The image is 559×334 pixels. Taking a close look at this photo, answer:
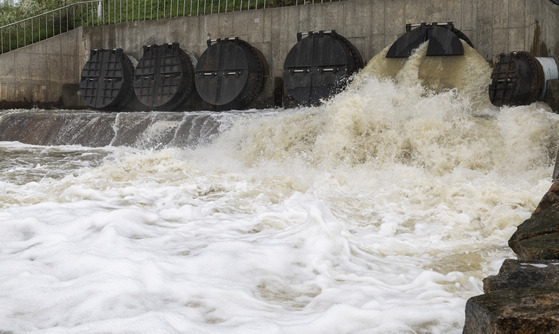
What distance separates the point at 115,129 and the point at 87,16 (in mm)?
5918

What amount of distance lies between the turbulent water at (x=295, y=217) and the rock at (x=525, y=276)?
0.85ft

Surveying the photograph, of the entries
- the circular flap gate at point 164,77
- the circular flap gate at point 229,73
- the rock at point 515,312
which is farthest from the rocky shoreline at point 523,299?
the circular flap gate at point 164,77

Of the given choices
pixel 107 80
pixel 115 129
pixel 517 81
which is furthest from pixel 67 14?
pixel 517 81

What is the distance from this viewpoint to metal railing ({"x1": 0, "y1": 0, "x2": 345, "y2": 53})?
13477 millimetres

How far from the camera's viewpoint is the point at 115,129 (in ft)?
33.2

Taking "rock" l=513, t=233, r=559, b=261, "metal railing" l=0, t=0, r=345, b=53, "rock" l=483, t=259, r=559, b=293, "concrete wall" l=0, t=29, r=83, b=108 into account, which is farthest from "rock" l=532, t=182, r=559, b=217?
"concrete wall" l=0, t=29, r=83, b=108

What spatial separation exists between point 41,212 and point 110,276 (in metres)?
1.61

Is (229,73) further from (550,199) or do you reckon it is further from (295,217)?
(550,199)

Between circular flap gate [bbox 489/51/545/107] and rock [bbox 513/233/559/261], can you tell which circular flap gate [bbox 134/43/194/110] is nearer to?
circular flap gate [bbox 489/51/545/107]

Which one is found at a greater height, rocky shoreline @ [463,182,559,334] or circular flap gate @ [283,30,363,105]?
circular flap gate @ [283,30,363,105]

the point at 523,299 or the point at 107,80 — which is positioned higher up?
the point at 107,80

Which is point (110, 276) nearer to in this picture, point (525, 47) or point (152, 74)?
point (525, 47)

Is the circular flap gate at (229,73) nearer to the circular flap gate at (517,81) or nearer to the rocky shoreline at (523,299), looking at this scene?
the circular flap gate at (517,81)

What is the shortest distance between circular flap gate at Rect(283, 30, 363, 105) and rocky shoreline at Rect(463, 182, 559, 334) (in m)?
7.50
